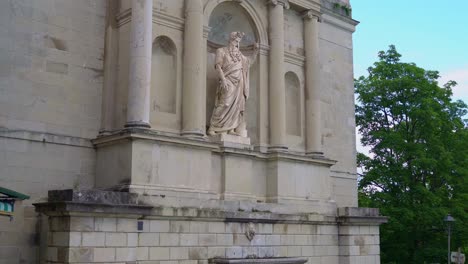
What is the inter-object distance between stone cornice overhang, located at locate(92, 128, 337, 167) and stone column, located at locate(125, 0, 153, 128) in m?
0.28

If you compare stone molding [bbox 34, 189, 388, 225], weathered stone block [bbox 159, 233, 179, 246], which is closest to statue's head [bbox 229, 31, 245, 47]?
stone molding [bbox 34, 189, 388, 225]

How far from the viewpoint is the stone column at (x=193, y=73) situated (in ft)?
45.9

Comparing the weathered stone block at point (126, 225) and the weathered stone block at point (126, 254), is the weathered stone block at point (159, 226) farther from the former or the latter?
the weathered stone block at point (126, 254)

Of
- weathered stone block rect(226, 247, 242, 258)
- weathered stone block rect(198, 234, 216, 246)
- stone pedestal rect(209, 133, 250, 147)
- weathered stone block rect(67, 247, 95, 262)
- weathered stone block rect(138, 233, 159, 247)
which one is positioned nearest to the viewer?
weathered stone block rect(67, 247, 95, 262)

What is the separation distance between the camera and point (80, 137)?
519 inches

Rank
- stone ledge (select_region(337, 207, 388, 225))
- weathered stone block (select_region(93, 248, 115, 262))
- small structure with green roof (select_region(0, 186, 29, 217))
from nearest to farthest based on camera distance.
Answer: small structure with green roof (select_region(0, 186, 29, 217))
weathered stone block (select_region(93, 248, 115, 262))
stone ledge (select_region(337, 207, 388, 225))

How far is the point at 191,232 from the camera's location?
43.0 feet

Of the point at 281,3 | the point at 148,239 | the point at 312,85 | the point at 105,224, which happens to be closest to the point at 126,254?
the point at 148,239

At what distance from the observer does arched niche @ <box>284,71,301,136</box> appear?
17219 mm

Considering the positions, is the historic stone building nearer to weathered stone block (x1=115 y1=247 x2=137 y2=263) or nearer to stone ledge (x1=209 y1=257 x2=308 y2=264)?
weathered stone block (x1=115 y1=247 x2=137 y2=263)

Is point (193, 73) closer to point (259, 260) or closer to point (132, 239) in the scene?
point (132, 239)

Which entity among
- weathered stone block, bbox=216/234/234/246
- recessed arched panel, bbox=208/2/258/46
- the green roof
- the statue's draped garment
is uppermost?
recessed arched panel, bbox=208/2/258/46

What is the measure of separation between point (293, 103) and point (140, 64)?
576 centimetres

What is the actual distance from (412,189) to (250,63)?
13067mm
